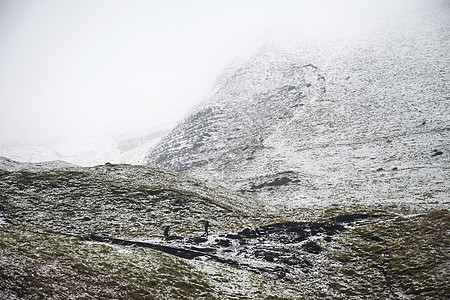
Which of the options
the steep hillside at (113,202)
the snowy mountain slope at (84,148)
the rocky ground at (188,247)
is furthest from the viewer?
the snowy mountain slope at (84,148)

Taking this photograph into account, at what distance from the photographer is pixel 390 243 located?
22484mm

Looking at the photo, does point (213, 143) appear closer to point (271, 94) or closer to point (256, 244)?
point (271, 94)

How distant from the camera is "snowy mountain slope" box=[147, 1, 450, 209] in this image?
50.2 m

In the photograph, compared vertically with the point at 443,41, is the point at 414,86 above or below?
below

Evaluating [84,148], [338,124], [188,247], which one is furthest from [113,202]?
[84,148]

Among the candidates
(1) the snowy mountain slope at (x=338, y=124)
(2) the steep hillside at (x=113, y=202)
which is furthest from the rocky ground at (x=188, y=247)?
(1) the snowy mountain slope at (x=338, y=124)

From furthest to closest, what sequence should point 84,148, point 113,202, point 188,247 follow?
point 84,148
point 113,202
point 188,247

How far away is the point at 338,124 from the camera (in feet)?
253

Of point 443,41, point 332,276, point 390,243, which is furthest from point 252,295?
point 443,41

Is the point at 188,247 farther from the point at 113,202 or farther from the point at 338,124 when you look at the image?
the point at 338,124

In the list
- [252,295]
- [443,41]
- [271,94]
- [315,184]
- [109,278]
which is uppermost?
[443,41]

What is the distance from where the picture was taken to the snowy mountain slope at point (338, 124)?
50188 millimetres

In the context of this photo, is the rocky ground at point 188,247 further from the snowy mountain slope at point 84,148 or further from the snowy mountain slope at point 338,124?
the snowy mountain slope at point 84,148

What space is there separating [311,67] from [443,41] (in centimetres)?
4118
